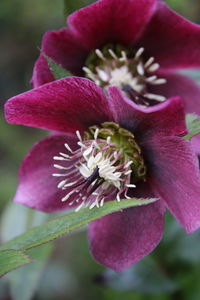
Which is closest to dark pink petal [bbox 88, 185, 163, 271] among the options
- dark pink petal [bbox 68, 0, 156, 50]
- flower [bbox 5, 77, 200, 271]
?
flower [bbox 5, 77, 200, 271]

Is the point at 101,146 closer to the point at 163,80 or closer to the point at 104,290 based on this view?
the point at 163,80

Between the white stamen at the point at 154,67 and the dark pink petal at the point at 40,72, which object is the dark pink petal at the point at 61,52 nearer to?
the dark pink petal at the point at 40,72

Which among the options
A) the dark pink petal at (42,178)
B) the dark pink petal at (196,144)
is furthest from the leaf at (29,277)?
the dark pink petal at (196,144)

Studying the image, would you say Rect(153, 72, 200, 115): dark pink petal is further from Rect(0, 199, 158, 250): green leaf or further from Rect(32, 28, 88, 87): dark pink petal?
Rect(0, 199, 158, 250): green leaf

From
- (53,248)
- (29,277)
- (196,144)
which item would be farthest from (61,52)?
(53,248)

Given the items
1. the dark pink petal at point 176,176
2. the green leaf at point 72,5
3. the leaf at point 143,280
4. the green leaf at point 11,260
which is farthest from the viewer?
the leaf at point 143,280
